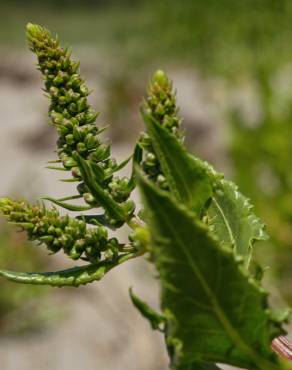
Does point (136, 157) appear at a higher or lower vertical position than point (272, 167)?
lower

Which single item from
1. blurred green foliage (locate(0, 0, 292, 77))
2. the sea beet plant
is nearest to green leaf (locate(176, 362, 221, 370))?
the sea beet plant

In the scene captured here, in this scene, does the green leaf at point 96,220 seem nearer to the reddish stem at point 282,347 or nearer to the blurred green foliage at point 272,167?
the reddish stem at point 282,347

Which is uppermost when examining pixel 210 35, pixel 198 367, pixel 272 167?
pixel 210 35

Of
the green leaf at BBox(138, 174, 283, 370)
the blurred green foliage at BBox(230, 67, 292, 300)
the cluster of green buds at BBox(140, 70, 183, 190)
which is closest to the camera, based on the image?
the green leaf at BBox(138, 174, 283, 370)

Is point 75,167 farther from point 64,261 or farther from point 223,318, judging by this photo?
point 64,261

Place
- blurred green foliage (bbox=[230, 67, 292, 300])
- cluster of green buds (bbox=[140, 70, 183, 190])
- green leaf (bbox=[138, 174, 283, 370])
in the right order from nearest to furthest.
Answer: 1. green leaf (bbox=[138, 174, 283, 370])
2. cluster of green buds (bbox=[140, 70, 183, 190])
3. blurred green foliage (bbox=[230, 67, 292, 300])

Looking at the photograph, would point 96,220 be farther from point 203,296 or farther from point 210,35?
point 210,35

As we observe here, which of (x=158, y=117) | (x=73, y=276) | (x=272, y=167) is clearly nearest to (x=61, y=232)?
(x=73, y=276)

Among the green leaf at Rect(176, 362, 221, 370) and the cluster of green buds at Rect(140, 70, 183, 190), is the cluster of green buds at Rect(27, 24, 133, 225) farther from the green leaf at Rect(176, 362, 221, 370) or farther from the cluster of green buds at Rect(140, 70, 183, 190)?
the green leaf at Rect(176, 362, 221, 370)
